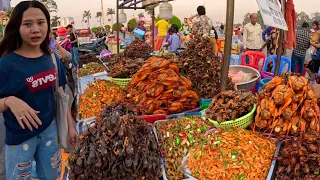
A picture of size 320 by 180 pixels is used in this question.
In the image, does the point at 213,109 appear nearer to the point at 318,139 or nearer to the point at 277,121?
the point at 277,121

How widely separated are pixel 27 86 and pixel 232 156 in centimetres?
159

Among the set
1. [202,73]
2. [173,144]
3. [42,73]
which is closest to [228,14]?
[202,73]

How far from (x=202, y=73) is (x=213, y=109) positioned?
96cm

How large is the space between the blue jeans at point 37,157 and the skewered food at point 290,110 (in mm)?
1701

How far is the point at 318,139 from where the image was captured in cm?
199

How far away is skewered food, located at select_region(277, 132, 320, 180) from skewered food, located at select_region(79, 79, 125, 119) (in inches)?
80.0

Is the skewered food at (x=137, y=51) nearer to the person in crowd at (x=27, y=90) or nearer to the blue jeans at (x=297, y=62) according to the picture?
the person in crowd at (x=27, y=90)

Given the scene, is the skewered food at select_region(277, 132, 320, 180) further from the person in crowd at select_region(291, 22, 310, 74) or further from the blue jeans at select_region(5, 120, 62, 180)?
the person in crowd at select_region(291, 22, 310, 74)

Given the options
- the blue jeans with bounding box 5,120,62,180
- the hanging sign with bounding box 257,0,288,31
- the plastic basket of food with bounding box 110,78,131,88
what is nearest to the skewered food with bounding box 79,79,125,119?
the plastic basket of food with bounding box 110,78,131,88

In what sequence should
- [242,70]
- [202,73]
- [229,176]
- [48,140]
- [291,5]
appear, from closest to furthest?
[229,176] → [48,140] → [202,73] → [291,5] → [242,70]

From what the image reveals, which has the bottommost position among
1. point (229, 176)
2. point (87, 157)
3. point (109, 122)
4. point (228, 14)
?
point (229, 176)

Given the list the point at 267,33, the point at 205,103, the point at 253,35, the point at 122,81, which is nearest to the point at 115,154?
the point at 205,103

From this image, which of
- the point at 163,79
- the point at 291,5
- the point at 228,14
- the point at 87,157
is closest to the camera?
the point at 87,157

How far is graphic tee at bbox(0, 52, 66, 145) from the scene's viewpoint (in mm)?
2119
